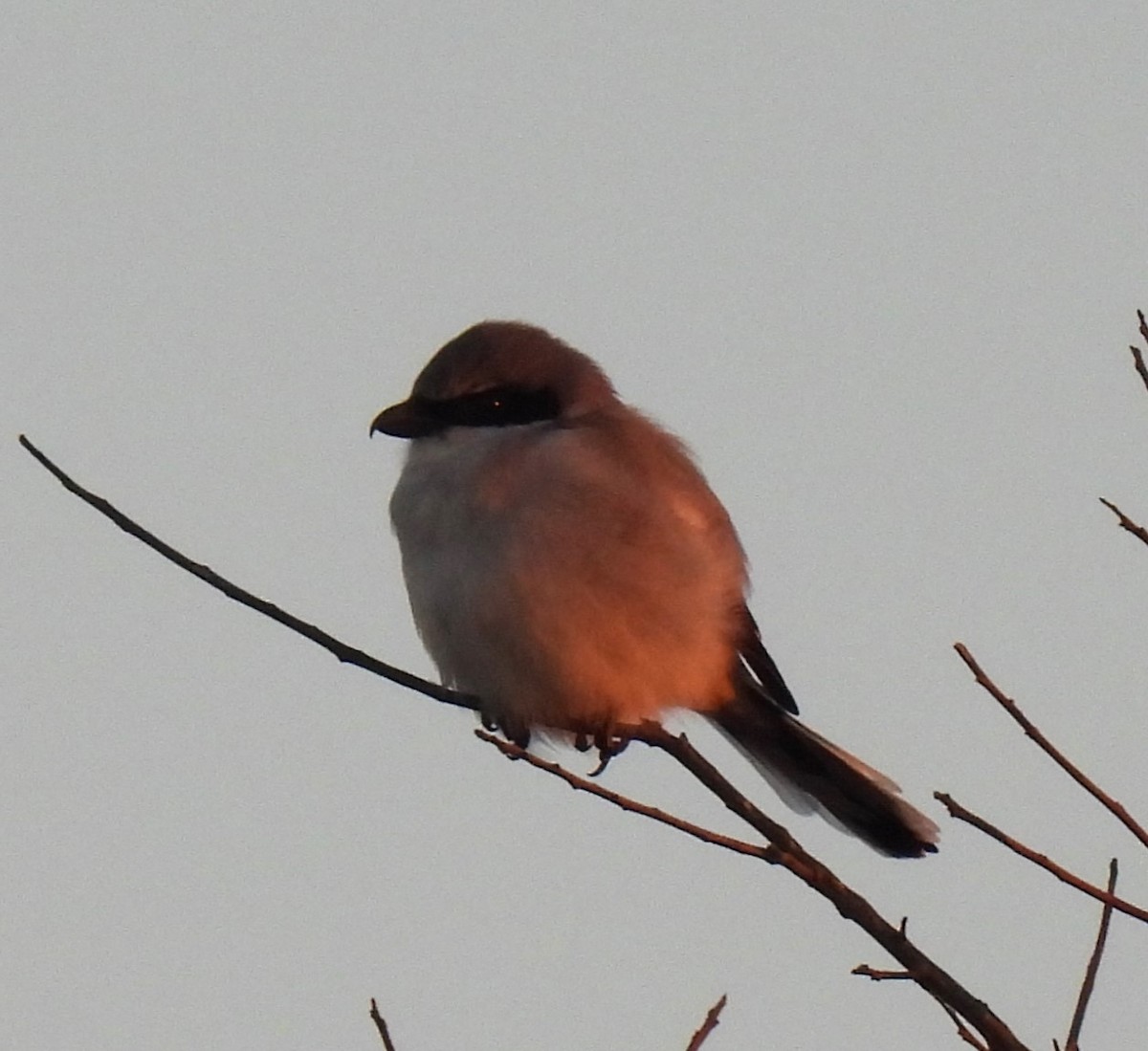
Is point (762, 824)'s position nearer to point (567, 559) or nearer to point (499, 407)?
point (567, 559)

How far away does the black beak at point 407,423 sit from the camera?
457 centimetres

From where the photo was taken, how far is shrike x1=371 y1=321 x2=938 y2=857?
4.21 m

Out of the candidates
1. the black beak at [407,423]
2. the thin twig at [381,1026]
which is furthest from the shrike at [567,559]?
the thin twig at [381,1026]

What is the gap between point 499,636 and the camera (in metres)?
4.19

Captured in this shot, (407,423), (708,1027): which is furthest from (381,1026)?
(407,423)

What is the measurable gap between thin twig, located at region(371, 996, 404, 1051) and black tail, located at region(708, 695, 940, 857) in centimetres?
200

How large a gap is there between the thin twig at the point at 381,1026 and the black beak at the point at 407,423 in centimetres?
184

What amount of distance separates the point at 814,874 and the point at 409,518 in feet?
5.42

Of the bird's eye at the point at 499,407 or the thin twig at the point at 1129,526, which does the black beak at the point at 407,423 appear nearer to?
the bird's eye at the point at 499,407

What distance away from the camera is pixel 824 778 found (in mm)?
4992

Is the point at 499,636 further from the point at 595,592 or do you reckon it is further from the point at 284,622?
the point at 284,622

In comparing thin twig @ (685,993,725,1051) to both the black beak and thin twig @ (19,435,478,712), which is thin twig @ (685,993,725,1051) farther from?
the black beak

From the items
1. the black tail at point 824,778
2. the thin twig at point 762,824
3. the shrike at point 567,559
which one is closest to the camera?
the thin twig at point 762,824

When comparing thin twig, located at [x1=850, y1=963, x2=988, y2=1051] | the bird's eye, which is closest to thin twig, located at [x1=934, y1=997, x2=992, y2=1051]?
thin twig, located at [x1=850, y1=963, x2=988, y2=1051]
